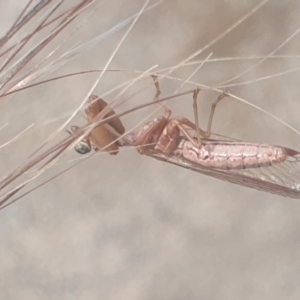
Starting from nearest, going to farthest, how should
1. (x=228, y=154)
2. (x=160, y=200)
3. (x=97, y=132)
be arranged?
(x=97, y=132)
(x=228, y=154)
(x=160, y=200)

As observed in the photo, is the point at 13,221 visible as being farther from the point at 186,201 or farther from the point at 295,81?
the point at 295,81

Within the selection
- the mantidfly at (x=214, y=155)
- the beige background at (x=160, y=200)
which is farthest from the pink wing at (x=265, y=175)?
the beige background at (x=160, y=200)

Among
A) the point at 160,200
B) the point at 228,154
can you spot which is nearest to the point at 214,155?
the point at 228,154

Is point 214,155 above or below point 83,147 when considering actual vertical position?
above

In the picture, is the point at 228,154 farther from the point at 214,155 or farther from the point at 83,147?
the point at 83,147

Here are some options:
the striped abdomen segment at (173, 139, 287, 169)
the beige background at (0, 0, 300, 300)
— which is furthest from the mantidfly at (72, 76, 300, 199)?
the beige background at (0, 0, 300, 300)

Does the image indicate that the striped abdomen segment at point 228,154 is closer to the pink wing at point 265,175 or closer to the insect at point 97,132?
the pink wing at point 265,175
